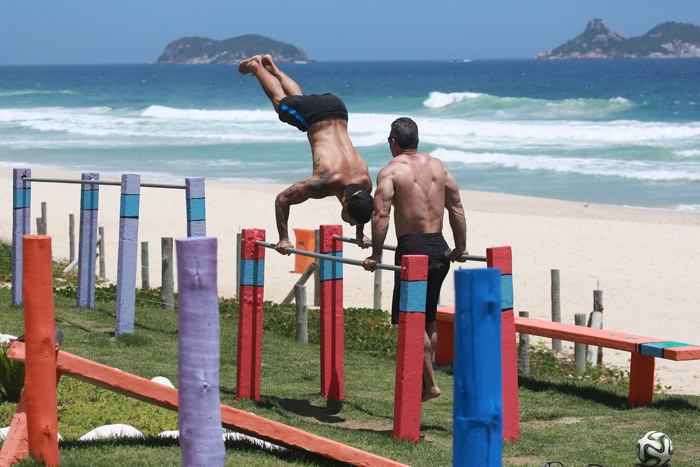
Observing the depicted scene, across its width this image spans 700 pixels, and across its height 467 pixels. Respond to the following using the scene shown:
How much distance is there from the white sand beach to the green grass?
2733 millimetres

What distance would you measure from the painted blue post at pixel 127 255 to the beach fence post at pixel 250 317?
2.56 meters

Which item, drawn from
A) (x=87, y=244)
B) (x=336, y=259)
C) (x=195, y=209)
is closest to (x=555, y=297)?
(x=195, y=209)

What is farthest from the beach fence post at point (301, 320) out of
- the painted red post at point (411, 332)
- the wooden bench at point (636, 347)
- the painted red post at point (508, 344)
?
the painted red post at point (411, 332)

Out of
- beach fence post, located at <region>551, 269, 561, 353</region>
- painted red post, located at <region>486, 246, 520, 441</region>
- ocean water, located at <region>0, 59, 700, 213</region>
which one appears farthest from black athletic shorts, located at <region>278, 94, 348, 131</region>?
ocean water, located at <region>0, 59, 700, 213</region>

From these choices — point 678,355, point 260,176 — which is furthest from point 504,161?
point 678,355

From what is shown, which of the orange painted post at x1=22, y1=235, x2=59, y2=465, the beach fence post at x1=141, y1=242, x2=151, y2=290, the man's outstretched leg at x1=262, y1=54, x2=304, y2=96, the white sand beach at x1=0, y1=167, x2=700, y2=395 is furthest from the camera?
the white sand beach at x1=0, y1=167, x2=700, y2=395

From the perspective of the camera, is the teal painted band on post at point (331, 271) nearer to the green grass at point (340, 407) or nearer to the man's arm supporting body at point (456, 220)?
the green grass at point (340, 407)

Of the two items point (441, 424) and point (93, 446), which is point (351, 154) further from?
point (93, 446)

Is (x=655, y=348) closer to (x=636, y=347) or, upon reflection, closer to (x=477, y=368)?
(x=636, y=347)

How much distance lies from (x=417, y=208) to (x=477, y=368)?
10.1 feet

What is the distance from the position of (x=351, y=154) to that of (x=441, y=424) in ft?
7.59

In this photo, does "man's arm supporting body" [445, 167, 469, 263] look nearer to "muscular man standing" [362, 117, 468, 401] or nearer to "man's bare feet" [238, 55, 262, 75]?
"muscular man standing" [362, 117, 468, 401]

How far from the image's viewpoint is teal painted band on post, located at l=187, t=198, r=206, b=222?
9.89 meters

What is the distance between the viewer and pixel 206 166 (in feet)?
121
